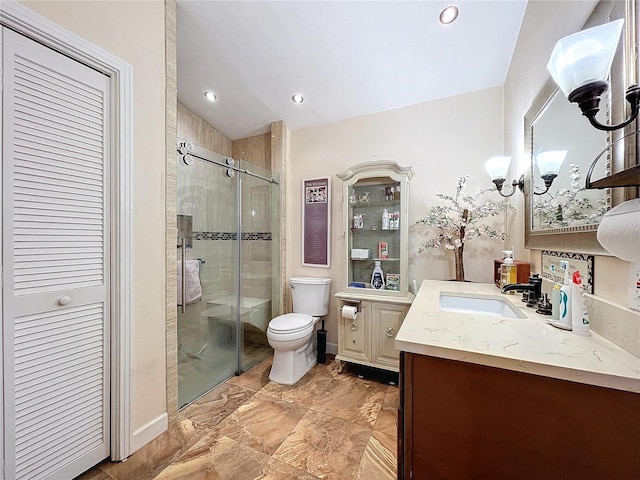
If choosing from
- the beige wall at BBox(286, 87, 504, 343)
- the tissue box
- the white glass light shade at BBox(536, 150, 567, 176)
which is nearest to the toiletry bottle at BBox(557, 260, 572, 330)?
the white glass light shade at BBox(536, 150, 567, 176)

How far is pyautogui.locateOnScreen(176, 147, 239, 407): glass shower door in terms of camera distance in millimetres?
1881

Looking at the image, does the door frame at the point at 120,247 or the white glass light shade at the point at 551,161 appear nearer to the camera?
the white glass light shade at the point at 551,161

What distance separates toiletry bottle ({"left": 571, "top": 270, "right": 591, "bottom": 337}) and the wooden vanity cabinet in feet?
1.00

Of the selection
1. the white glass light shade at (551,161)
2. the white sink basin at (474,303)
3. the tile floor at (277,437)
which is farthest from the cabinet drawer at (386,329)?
the white glass light shade at (551,161)

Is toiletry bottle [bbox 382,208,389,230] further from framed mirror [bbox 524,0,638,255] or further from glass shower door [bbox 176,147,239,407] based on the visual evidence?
glass shower door [bbox 176,147,239,407]

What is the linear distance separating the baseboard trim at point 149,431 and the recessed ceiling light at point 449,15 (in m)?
2.96

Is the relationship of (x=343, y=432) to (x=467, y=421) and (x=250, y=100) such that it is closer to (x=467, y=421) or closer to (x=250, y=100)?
(x=467, y=421)

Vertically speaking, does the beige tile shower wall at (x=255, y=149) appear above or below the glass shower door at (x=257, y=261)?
above

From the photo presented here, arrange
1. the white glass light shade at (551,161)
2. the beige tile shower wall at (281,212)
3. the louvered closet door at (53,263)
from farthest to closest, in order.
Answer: the beige tile shower wall at (281,212) → the white glass light shade at (551,161) → the louvered closet door at (53,263)

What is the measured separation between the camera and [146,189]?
1.41 m

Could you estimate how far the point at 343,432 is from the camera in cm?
154

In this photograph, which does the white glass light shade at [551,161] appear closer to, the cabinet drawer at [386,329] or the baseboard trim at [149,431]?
the cabinet drawer at [386,329]

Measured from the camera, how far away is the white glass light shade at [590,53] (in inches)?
25.4

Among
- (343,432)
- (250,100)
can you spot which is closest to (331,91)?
(250,100)
